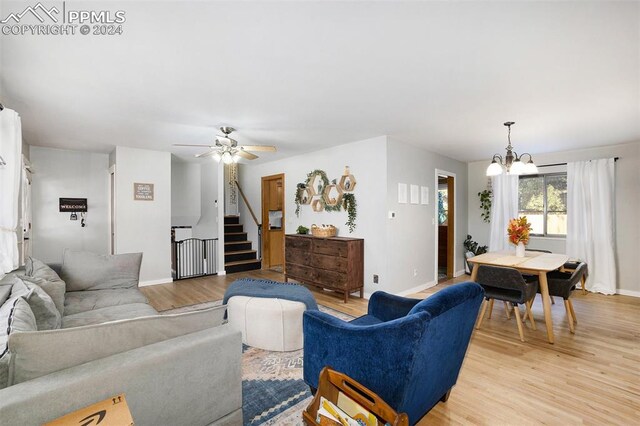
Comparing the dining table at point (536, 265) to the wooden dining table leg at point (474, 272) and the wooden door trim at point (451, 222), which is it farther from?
the wooden door trim at point (451, 222)

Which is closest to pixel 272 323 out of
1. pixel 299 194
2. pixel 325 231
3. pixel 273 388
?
pixel 273 388

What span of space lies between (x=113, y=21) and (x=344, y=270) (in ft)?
12.1

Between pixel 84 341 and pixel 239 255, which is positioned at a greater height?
pixel 84 341

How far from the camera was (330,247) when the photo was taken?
4.60 m

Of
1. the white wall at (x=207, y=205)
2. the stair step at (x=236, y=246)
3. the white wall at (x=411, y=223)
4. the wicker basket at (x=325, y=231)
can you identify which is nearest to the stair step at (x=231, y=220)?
the white wall at (x=207, y=205)

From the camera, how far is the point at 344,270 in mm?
4371

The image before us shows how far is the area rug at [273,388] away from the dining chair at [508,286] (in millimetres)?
2120

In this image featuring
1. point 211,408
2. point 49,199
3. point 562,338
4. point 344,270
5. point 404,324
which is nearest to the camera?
point 404,324

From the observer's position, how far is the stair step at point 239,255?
6608mm

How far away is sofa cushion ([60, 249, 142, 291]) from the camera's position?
3.19m

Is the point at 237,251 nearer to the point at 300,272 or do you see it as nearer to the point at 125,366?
the point at 300,272

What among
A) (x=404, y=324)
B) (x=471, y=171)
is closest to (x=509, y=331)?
(x=404, y=324)

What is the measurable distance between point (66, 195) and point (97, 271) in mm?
3273

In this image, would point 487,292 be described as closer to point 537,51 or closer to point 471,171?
point 537,51
